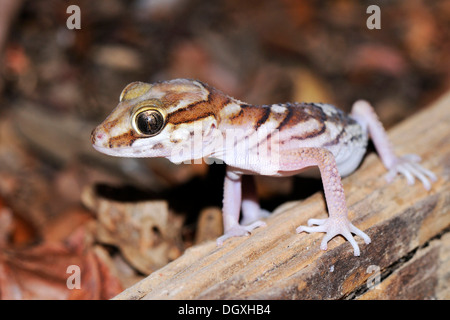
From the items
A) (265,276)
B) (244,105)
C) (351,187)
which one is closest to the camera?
(265,276)

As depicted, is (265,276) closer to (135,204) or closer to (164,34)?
(135,204)

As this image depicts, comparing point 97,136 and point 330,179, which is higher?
point 97,136

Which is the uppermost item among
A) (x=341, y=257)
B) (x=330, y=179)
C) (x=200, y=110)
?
(x=200, y=110)

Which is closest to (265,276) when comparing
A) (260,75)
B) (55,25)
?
(260,75)

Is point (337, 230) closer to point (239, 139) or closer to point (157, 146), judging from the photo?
point (239, 139)

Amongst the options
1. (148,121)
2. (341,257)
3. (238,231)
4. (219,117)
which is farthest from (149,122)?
(341,257)

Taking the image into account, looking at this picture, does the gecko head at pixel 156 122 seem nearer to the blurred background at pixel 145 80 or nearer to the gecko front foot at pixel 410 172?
the blurred background at pixel 145 80
